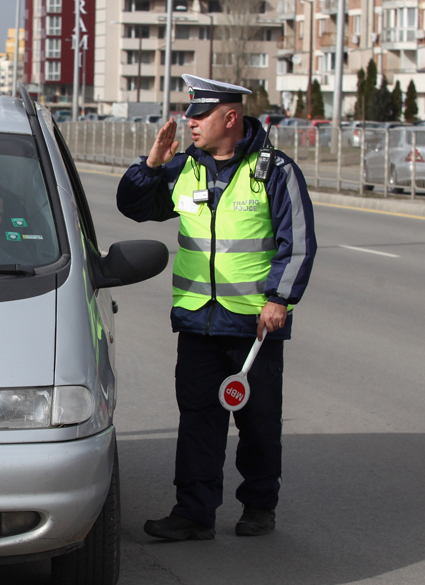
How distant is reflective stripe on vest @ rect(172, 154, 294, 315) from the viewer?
4074 millimetres

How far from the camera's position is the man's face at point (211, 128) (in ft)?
13.6

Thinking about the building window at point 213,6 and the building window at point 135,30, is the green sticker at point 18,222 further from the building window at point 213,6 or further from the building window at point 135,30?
the building window at point 135,30

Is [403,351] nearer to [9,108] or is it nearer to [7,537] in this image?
[9,108]

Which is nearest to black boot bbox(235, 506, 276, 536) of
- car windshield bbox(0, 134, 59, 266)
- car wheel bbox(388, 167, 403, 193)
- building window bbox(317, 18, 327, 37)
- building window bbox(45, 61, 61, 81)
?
car windshield bbox(0, 134, 59, 266)

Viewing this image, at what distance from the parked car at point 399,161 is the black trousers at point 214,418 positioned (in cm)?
1712

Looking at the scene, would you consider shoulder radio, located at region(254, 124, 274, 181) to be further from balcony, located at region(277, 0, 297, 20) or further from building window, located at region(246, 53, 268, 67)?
building window, located at region(246, 53, 268, 67)

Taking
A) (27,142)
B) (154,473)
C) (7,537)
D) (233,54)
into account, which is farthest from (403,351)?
(233,54)

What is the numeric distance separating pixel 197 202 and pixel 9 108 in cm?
86

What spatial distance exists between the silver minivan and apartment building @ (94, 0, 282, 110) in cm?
10497

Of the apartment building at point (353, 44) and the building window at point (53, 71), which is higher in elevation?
the building window at point (53, 71)

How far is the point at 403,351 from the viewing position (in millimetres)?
7898

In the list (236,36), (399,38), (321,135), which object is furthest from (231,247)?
(236,36)

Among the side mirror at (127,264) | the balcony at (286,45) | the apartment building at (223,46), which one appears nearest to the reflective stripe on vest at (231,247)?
the side mirror at (127,264)

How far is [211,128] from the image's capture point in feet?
13.6
